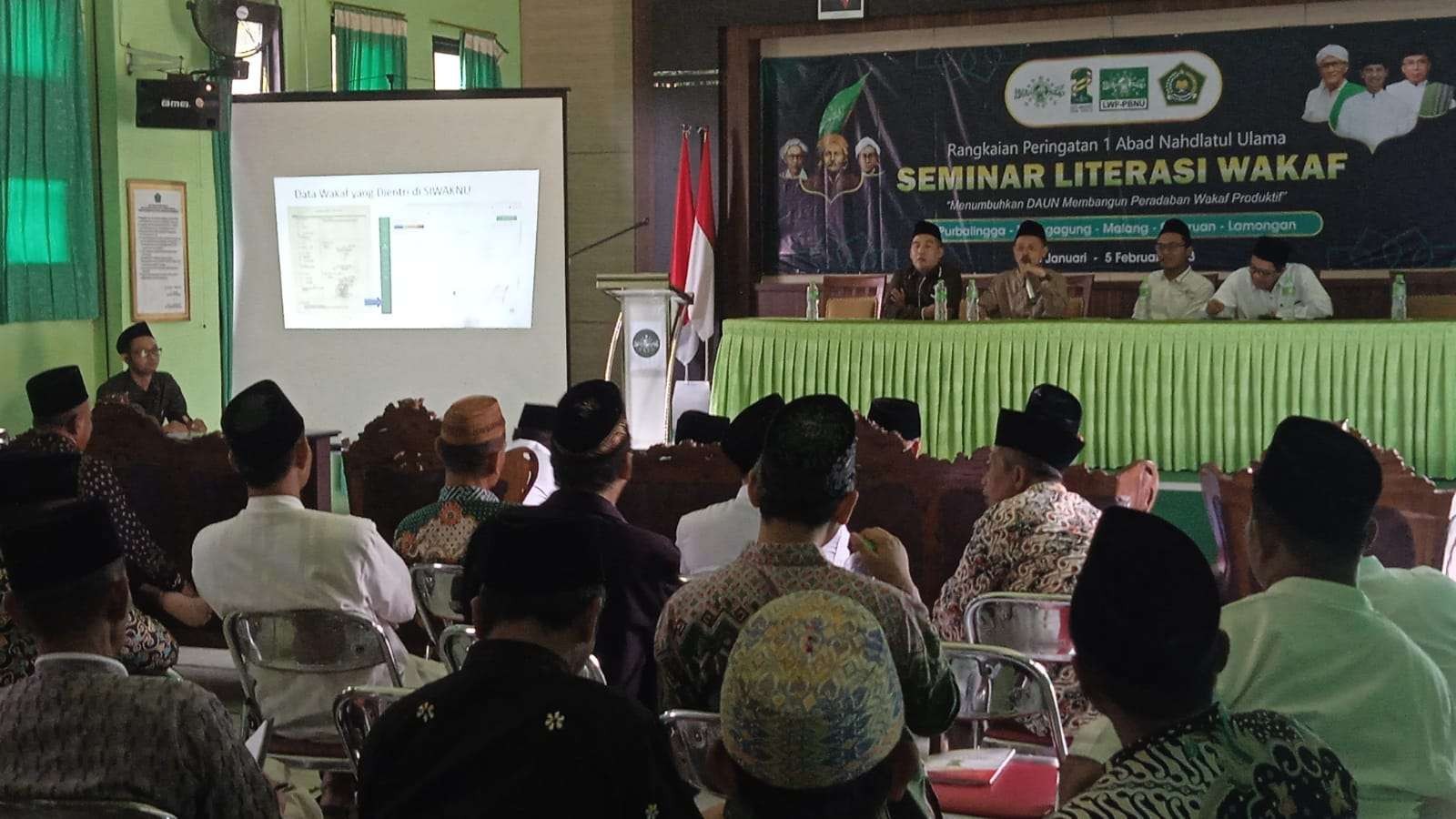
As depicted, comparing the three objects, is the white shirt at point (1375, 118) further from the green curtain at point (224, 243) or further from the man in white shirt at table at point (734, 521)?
the green curtain at point (224, 243)

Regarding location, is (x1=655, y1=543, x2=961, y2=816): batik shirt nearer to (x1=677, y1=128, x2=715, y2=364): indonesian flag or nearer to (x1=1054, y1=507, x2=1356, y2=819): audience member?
(x1=1054, y1=507, x2=1356, y2=819): audience member

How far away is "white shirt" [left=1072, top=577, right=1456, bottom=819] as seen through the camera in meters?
1.53

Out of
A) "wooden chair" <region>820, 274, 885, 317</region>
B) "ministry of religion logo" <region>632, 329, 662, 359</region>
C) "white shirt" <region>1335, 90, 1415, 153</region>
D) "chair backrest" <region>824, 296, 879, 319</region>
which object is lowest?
"ministry of religion logo" <region>632, 329, 662, 359</region>

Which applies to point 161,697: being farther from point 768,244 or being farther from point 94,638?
point 768,244

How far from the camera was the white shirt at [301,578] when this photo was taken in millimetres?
2633

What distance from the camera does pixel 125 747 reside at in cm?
152

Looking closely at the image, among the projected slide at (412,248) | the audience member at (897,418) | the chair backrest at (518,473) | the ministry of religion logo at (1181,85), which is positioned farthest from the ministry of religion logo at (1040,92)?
the chair backrest at (518,473)

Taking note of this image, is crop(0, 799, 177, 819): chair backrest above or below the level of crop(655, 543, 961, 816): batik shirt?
below

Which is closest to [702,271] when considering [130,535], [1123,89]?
[1123,89]

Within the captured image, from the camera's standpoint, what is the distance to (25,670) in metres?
2.26

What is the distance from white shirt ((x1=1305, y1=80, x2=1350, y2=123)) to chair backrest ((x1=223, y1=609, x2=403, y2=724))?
6.58 meters

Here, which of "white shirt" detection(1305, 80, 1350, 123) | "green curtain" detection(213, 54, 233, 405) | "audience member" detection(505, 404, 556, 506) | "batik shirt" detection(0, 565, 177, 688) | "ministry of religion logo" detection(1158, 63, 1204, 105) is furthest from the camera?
"green curtain" detection(213, 54, 233, 405)

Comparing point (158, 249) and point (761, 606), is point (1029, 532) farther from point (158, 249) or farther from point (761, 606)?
point (158, 249)

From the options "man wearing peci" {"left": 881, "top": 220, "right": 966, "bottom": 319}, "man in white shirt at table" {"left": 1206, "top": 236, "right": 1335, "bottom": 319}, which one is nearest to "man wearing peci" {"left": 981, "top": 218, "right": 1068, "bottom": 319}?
"man wearing peci" {"left": 881, "top": 220, "right": 966, "bottom": 319}
